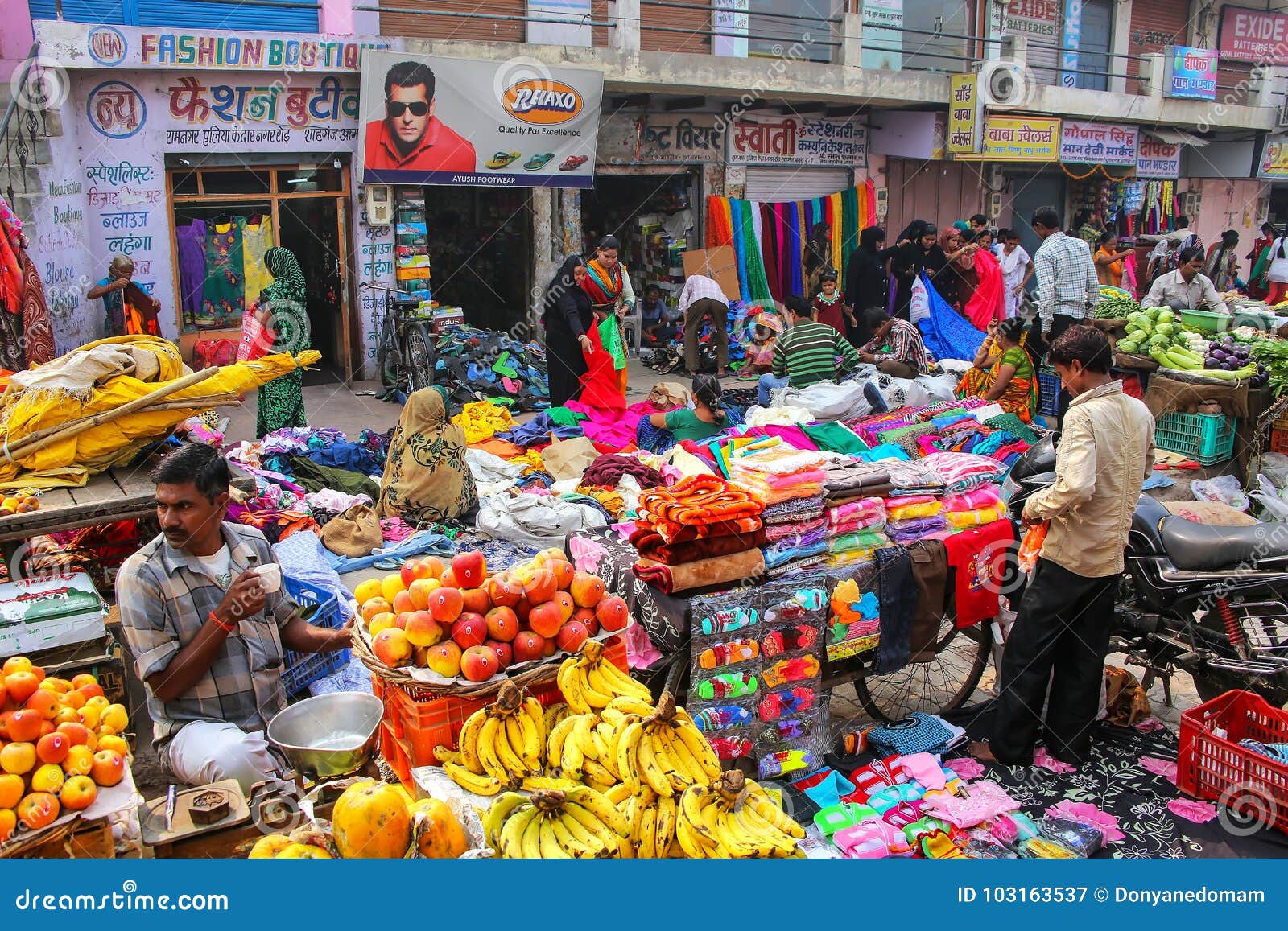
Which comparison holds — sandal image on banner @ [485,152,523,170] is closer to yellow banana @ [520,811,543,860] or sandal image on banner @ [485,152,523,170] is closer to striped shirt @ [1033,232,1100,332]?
striped shirt @ [1033,232,1100,332]

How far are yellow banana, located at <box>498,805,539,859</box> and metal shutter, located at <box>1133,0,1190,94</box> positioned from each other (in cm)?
2075

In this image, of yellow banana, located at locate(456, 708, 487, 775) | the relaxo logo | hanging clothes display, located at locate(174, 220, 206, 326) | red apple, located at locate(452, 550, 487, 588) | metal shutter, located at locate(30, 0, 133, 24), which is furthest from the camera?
the relaxo logo

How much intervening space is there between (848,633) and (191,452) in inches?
110

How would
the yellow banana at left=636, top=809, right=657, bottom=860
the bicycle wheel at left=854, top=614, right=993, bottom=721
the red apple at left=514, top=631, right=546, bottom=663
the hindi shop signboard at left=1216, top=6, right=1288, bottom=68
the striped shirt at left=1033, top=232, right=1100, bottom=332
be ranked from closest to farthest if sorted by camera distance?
1. the yellow banana at left=636, top=809, right=657, bottom=860
2. the red apple at left=514, top=631, right=546, bottom=663
3. the bicycle wheel at left=854, top=614, right=993, bottom=721
4. the striped shirt at left=1033, top=232, right=1100, bottom=332
5. the hindi shop signboard at left=1216, top=6, right=1288, bottom=68

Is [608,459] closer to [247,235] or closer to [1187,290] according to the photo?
[247,235]

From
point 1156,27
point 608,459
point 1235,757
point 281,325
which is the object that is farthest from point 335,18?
point 1156,27

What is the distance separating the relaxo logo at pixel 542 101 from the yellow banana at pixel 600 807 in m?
10.7

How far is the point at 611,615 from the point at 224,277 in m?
9.50

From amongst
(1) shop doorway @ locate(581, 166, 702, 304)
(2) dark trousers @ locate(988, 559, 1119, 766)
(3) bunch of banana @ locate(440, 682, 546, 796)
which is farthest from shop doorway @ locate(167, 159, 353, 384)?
(3) bunch of banana @ locate(440, 682, 546, 796)

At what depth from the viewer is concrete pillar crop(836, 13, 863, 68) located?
15.1m

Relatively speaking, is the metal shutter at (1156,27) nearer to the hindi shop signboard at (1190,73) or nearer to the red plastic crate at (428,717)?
the hindi shop signboard at (1190,73)

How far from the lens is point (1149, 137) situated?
64.5 ft

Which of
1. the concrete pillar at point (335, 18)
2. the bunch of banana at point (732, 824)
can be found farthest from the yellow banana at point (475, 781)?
the concrete pillar at point (335, 18)

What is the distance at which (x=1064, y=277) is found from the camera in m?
9.22
